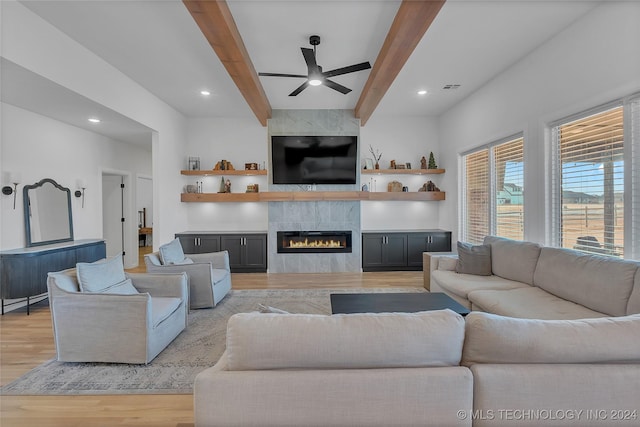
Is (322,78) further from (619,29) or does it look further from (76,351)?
(76,351)

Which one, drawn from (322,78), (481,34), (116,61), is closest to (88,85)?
(116,61)

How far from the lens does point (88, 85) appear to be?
11.3ft

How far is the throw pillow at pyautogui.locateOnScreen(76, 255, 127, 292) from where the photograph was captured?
8.54 feet

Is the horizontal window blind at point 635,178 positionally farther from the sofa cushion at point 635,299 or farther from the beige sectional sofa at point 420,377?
the beige sectional sofa at point 420,377

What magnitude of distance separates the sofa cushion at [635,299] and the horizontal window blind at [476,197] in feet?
8.53

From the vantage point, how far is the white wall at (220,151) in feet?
20.3

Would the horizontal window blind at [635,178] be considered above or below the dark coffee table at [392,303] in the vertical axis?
above

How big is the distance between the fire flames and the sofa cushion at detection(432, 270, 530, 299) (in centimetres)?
236

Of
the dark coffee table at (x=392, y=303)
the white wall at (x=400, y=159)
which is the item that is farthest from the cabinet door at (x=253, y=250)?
the dark coffee table at (x=392, y=303)

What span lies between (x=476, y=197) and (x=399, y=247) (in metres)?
1.67

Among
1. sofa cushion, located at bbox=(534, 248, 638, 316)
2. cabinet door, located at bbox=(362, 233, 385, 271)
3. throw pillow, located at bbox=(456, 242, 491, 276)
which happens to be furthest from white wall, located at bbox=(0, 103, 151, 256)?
sofa cushion, located at bbox=(534, 248, 638, 316)

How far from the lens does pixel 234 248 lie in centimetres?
579

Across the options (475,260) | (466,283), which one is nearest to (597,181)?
(475,260)

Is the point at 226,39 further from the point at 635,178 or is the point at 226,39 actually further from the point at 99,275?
the point at 635,178
